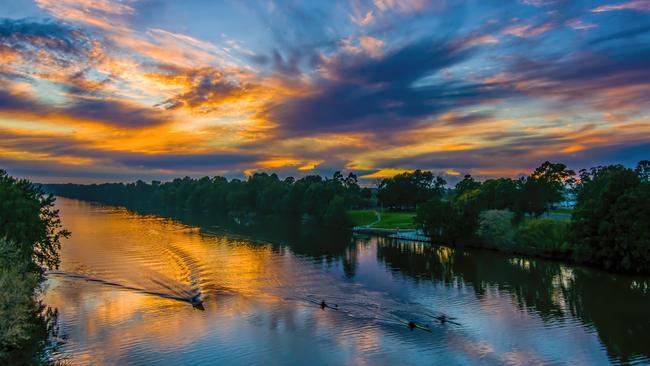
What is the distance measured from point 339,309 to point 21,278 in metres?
30.8

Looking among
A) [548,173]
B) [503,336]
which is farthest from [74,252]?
[548,173]

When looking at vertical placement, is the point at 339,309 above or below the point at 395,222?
below

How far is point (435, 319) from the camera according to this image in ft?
169

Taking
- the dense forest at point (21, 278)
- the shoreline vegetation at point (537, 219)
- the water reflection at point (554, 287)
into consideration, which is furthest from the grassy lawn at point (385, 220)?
the dense forest at point (21, 278)

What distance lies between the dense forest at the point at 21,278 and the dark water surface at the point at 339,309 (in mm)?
2253

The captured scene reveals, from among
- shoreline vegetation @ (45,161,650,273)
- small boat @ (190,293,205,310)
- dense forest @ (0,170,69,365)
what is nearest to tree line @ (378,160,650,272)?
shoreline vegetation @ (45,161,650,273)

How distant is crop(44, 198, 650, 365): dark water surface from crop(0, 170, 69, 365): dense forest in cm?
225

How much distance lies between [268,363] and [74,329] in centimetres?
2061

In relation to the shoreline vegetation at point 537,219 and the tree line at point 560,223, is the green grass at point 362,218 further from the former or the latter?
the tree line at point 560,223

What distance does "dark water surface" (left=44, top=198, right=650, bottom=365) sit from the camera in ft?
138

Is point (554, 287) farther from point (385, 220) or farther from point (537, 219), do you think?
point (385, 220)

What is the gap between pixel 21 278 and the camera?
4272 cm

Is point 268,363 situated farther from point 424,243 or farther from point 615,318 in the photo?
point 424,243

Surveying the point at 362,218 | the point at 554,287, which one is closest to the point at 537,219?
the point at 554,287
